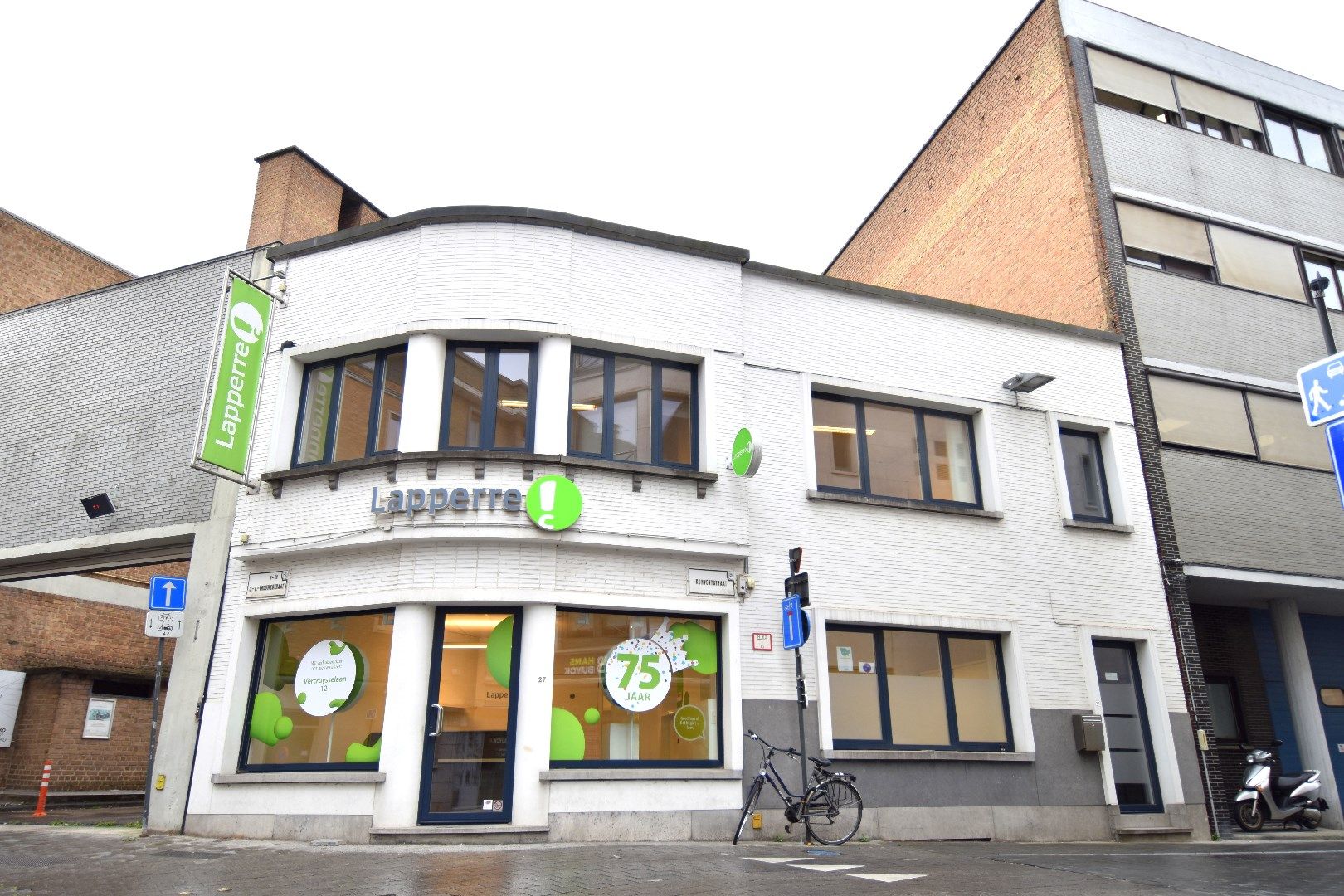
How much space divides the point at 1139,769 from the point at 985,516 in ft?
13.5

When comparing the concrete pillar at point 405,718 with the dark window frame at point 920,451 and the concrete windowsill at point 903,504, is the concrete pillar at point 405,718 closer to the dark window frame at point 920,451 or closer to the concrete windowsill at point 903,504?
the concrete windowsill at point 903,504

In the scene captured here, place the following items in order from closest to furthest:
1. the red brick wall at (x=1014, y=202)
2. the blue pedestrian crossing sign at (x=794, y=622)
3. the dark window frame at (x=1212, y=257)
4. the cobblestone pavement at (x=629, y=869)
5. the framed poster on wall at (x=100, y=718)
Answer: the cobblestone pavement at (x=629, y=869) → the blue pedestrian crossing sign at (x=794, y=622) → the dark window frame at (x=1212, y=257) → the red brick wall at (x=1014, y=202) → the framed poster on wall at (x=100, y=718)

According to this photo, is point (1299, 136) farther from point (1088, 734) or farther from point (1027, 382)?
point (1088, 734)

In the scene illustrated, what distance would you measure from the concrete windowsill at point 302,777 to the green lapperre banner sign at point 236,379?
139 inches

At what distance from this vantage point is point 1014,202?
18641 mm

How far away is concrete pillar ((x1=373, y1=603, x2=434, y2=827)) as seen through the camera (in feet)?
32.6

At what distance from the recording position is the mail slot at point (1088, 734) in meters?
12.5

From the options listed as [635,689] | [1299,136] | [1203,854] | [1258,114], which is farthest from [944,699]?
[1299,136]

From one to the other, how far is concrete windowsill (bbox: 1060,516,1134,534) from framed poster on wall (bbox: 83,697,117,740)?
19005 millimetres

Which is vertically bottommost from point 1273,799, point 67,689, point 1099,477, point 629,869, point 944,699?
point 629,869

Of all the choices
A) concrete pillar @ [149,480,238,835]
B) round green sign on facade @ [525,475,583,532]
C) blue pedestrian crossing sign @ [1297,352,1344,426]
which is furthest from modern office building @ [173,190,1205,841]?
blue pedestrian crossing sign @ [1297,352,1344,426]

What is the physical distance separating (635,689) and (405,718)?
261 cm

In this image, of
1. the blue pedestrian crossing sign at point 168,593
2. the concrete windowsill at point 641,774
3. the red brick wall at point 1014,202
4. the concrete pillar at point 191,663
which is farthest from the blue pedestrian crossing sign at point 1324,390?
the blue pedestrian crossing sign at point 168,593

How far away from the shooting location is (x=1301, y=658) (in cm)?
1622
